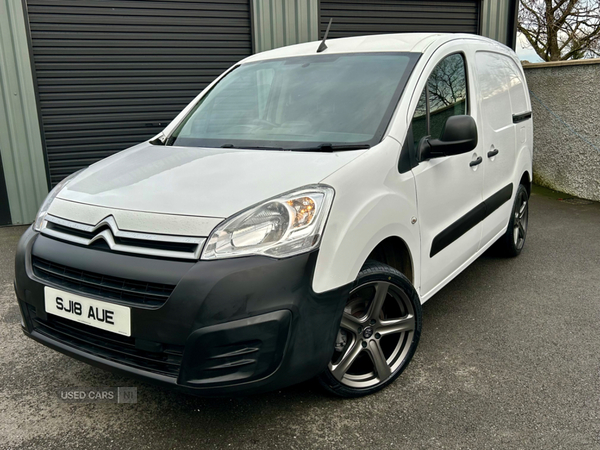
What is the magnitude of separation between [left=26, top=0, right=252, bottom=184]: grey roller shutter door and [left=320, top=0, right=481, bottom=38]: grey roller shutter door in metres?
1.23

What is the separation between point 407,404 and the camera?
253 cm

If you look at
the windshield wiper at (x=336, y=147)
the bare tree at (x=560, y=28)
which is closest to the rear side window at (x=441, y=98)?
the windshield wiper at (x=336, y=147)

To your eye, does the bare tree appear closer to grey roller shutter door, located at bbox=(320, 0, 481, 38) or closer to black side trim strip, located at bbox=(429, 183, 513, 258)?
grey roller shutter door, located at bbox=(320, 0, 481, 38)

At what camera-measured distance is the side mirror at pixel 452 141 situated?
2729 millimetres

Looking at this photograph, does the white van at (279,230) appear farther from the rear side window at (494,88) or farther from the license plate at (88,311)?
the rear side window at (494,88)

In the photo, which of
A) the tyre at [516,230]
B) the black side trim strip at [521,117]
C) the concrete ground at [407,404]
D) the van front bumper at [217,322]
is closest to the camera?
the van front bumper at [217,322]

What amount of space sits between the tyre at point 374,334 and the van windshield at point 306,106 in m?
0.66

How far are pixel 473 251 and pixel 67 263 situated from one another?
2.47 m

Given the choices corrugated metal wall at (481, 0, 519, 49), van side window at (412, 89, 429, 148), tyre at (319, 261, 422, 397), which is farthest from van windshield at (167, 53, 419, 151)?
corrugated metal wall at (481, 0, 519, 49)

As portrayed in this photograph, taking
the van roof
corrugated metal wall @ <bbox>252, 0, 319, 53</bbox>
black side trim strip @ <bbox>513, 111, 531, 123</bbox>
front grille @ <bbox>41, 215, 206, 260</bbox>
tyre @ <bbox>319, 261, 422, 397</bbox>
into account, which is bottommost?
tyre @ <bbox>319, 261, 422, 397</bbox>

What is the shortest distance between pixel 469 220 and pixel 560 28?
12746mm

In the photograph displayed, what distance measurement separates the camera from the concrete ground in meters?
2.30

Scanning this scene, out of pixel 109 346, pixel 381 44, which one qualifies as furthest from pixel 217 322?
pixel 381 44

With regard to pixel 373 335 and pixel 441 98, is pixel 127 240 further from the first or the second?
pixel 441 98
